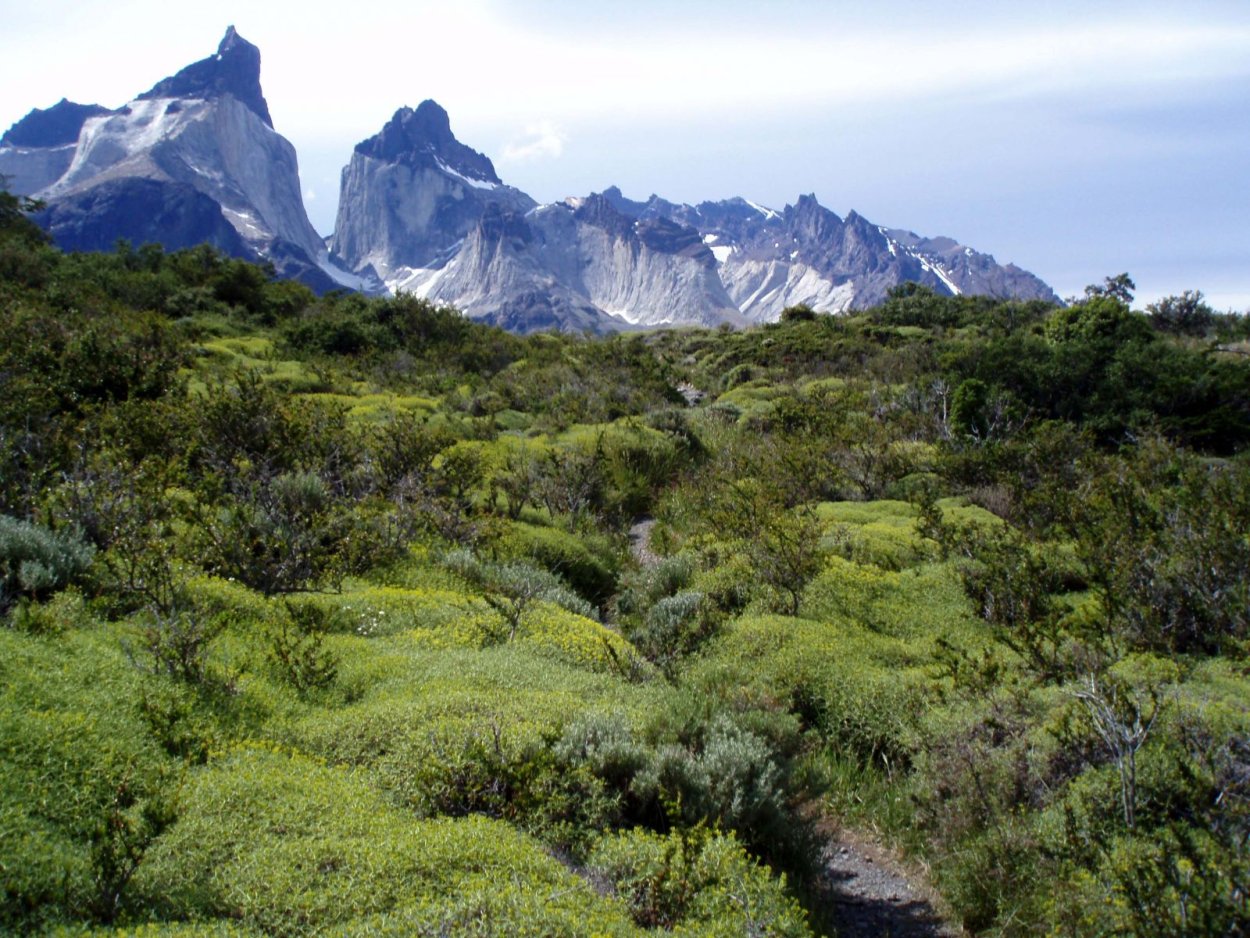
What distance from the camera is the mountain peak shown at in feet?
548

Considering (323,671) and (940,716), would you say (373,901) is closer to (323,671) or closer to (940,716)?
(323,671)

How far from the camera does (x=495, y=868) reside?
3.15m

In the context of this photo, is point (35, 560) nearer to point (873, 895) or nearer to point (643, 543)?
point (873, 895)

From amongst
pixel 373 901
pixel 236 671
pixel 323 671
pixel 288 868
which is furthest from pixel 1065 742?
pixel 236 671

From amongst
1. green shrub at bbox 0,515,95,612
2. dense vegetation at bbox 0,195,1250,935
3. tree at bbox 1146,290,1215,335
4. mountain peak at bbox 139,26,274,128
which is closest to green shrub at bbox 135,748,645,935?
dense vegetation at bbox 0,195,1250,935

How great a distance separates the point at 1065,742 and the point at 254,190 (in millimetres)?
198366

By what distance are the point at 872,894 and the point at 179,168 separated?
177278 millimetres

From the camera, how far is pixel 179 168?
146375 mm

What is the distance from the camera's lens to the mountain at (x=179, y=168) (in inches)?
5094

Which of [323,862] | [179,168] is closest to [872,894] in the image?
[323,862]

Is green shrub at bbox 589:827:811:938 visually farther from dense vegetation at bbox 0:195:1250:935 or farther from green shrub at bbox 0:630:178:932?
green shrub at bbox 0:630:178:932

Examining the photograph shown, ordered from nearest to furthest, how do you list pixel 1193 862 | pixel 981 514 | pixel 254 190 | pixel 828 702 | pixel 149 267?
pixel 1193 862
pixel 828 702
pixel 981 514
pixel 149 267
pixel 254 190

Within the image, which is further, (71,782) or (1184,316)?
(1184,316)

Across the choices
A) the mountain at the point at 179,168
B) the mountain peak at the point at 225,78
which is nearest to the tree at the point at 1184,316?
the mountain at the point at 179,168
